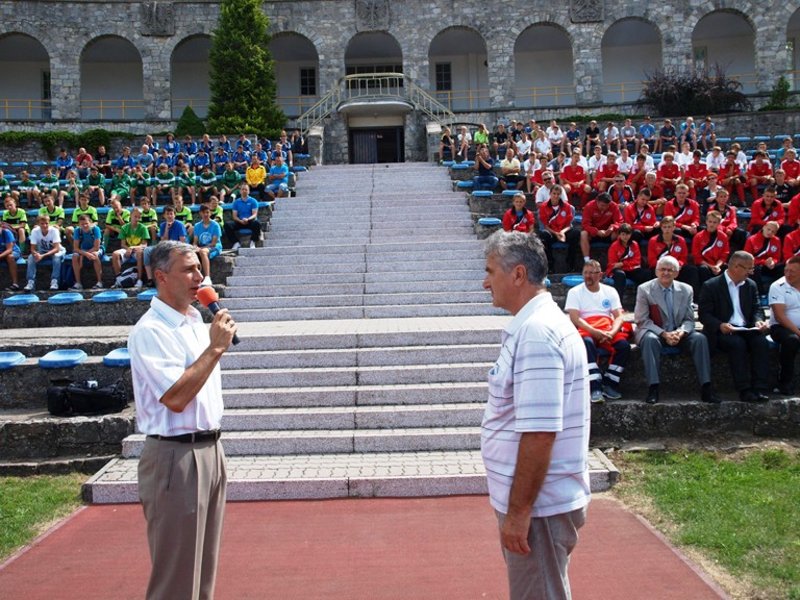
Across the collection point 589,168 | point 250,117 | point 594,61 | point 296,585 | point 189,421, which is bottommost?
point 296,585

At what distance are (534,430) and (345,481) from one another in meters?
3.46

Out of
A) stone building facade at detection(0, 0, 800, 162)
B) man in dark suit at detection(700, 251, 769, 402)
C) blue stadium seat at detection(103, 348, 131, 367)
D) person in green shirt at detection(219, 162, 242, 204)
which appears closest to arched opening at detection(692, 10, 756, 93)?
stone building facade at detection(0, 0, 800, 162)

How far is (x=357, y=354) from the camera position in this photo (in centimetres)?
786

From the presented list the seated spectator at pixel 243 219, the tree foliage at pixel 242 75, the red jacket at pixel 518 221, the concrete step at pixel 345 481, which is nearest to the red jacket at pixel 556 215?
the red jacket at pixel 518 221

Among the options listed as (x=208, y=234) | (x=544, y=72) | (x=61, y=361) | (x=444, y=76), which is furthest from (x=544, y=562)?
(x=544, y=72)

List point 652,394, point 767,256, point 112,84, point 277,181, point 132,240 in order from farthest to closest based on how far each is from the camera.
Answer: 1. point 112,84
2. point 277,181
3. point 132,240
4. point 767,256
5. point 652,394

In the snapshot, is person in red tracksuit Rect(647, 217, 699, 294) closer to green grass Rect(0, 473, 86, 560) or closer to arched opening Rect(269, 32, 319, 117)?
green grass Rect(0, 473, 86, 560)

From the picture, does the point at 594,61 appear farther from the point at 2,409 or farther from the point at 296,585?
the point at 296,585

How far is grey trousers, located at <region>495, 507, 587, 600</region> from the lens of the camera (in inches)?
104

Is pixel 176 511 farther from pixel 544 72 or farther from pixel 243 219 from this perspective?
pixel 544 72

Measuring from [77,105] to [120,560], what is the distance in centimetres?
2812

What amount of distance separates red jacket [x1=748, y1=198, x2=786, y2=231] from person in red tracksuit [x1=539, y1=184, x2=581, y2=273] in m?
2.56

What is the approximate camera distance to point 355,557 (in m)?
4.62

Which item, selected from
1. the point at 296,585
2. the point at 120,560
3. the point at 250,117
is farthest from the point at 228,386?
the point at 250,117
